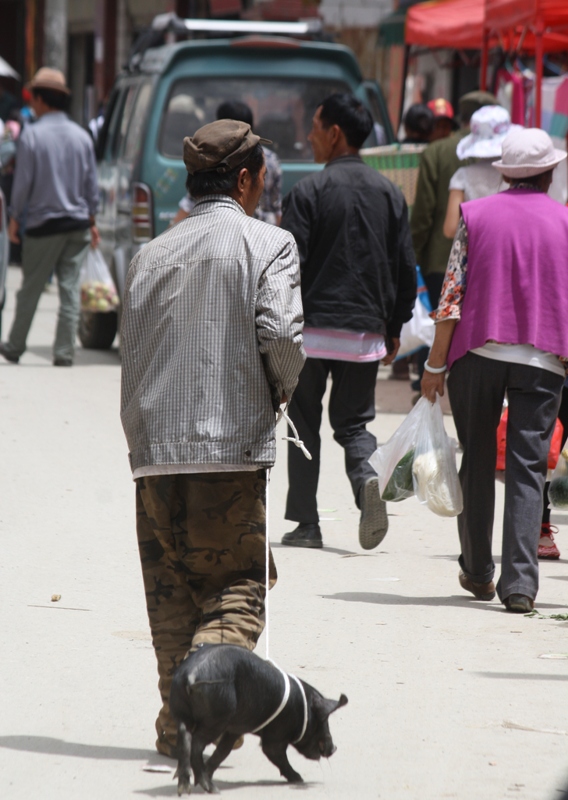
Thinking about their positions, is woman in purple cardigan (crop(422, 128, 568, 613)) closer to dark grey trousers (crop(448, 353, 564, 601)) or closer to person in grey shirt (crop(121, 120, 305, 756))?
dark grey trousers (crop(448, 353, 564, 601))

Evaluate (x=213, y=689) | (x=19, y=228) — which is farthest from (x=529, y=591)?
(x=19, y=228)

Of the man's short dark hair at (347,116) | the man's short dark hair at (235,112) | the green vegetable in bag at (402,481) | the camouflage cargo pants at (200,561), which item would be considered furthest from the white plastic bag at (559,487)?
the man's short dark hair at (235,112)

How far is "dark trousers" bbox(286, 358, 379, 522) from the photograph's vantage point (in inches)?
249

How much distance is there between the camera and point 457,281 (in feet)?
17.2

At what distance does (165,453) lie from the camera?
3.61 meters

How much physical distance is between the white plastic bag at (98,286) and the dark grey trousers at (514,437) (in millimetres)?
6677

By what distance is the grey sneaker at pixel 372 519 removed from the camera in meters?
5.91

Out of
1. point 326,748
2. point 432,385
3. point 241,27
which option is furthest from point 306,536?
point 241,27

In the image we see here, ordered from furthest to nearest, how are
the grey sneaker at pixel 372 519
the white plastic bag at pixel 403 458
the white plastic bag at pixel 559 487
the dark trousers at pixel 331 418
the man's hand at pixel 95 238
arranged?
1. the man's hand at pixel 95 238
2. the dark trousers at pixel 331 418
3. the grey sneaker at pixel 372 519
4. the white plastic bag at pixel 559 487
5. the white plastic bag at pixel 403 458

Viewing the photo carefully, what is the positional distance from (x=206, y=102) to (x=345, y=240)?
16.4 ft

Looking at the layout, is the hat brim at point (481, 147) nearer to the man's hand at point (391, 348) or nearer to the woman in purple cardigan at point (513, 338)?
the man's hand at point (391, 348)

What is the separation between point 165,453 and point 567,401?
117 inches

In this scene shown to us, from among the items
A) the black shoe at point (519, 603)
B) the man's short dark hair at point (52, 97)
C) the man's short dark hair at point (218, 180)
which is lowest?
the black shoe at point (519, 603)

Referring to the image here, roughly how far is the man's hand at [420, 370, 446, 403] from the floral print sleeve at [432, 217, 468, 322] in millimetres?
233
